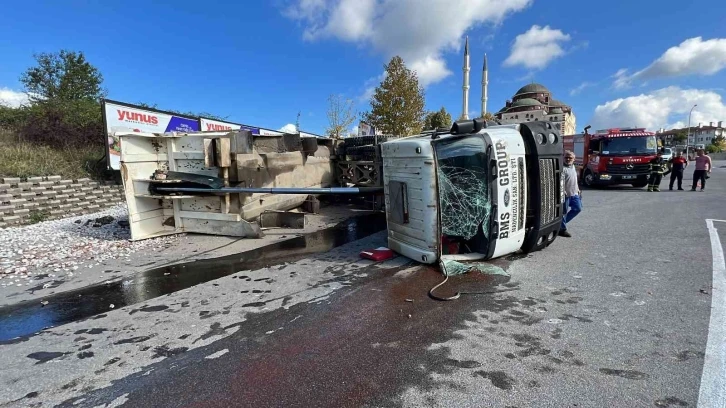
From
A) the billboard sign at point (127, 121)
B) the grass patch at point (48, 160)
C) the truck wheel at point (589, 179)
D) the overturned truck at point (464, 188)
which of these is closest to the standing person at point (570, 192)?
the overturned truck at point (464, 188)

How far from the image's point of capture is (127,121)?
31.7ft

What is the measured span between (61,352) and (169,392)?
4.19 feet

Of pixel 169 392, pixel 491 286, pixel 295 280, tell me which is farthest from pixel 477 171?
pixel 169 392

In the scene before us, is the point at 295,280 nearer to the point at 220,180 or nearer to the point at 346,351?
the point at 346,351

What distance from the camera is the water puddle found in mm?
3404

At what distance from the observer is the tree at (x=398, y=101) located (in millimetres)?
25984

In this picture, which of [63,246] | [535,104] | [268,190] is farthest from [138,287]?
[535,104]

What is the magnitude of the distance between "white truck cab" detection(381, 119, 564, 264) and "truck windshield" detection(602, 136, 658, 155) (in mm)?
12392

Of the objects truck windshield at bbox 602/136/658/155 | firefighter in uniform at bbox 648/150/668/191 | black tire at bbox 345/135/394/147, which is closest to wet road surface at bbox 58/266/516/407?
black tire at bbox 345/135/394/147

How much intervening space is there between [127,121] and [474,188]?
970cm

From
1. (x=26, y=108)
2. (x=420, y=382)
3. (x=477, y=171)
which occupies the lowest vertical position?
(x=420, y=382)

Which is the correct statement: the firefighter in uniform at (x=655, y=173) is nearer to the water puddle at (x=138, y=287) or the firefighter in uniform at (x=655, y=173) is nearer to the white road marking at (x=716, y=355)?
the white road marking at (x=716, y=355)

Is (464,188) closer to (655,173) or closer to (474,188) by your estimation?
(474,188)

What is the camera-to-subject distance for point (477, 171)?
4.17 meters
